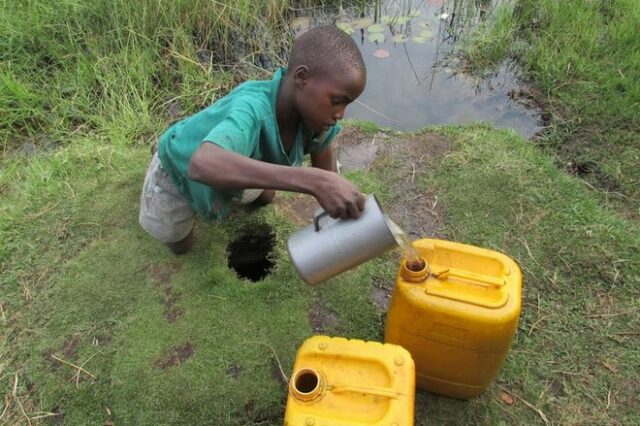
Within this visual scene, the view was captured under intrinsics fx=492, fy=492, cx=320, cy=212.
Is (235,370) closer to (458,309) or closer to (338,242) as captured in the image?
(338,242)

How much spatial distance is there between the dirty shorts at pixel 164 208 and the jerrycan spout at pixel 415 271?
0.87m

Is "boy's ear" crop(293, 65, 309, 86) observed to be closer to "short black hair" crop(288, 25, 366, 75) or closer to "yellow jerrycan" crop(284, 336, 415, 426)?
"short black hair" crop(288, 25, 366, 75)

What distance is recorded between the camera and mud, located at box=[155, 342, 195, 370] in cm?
203

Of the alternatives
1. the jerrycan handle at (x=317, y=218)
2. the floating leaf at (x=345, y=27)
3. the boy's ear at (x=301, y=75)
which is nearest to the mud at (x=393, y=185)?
the jerrycan handle at (x=317, y=218)

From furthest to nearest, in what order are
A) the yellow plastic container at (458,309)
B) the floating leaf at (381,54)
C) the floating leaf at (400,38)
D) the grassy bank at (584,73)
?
1. the floating leaf at (400,38)
2. the floating leaf at (381,54)
3. the grassy bank at (584,73)
4. the yellow plastic container at (458,309)

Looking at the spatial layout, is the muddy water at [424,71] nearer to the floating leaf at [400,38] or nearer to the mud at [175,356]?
the floating leaf at [400,38]

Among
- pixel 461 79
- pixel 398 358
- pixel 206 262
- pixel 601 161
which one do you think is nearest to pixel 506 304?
pixel 398 358

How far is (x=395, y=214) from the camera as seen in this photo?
8.85 feet

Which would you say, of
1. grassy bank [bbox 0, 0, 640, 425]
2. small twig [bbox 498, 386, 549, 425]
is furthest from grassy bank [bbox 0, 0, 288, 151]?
small twig [bbox 498, 386, 549, 425]

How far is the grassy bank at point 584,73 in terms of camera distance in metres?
2.95

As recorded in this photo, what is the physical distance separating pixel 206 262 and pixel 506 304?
1.42m

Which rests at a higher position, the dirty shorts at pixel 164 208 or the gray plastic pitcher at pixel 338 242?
the gray plastic pitcher at pixel 338 242

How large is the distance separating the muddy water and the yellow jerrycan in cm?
229

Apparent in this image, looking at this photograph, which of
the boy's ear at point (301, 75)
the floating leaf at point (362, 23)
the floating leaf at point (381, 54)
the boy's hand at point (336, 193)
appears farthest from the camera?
the floating leaf at point (362, 23)
